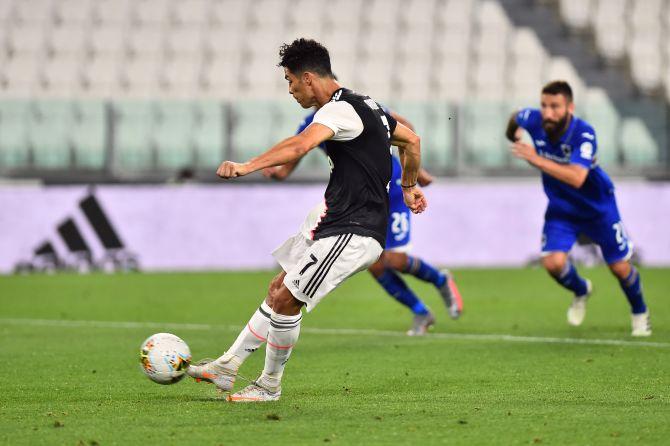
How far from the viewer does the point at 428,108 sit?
69.9 feet

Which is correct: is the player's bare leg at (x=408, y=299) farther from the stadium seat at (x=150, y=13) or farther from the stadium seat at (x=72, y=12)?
the stadium seat at (x=72, y=12)

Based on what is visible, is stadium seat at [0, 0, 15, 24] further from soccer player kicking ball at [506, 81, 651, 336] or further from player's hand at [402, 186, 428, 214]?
player's hand at [402, 186, 428, 214]

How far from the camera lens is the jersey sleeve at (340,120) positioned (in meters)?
6.79

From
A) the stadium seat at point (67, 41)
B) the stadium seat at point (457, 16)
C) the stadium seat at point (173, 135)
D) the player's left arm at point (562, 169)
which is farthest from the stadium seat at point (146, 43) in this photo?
the player's left arm at point (562, 169)

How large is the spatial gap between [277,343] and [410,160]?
1.32m

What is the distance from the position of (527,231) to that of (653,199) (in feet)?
6.47

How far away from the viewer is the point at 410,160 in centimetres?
745

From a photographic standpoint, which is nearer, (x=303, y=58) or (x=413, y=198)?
(x=303, y=58)

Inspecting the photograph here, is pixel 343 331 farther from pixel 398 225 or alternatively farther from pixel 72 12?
pixel 72 12

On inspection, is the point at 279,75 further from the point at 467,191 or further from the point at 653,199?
the point at 653,199

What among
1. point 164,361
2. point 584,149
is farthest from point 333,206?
point 584,149

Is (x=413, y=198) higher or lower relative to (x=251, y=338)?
higher

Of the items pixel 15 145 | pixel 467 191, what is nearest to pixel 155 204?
pixel 15 145

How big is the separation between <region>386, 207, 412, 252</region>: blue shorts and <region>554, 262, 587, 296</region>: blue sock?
1.38m
